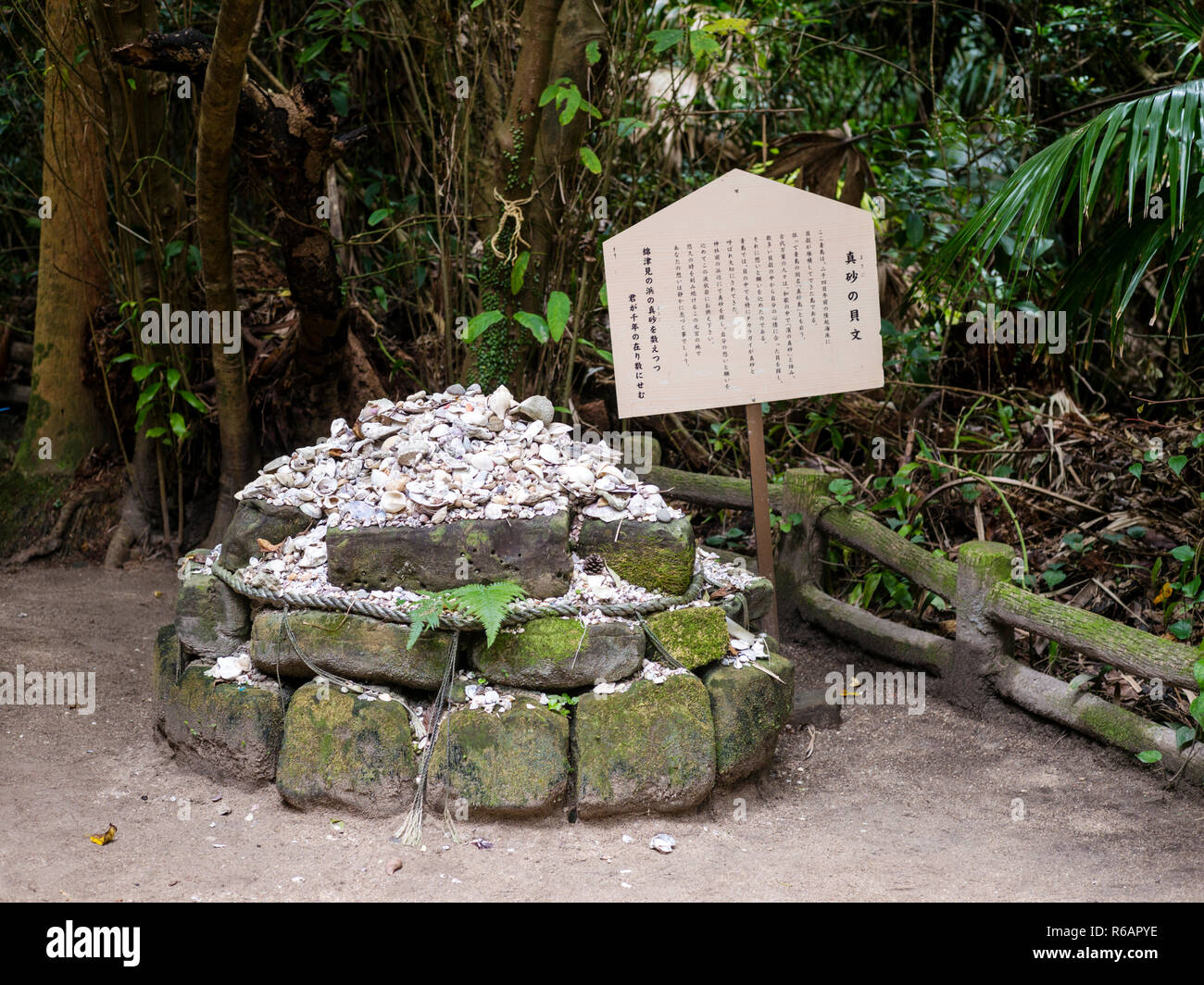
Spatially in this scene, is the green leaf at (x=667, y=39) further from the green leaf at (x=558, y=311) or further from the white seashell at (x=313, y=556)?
the white seashell at (x=313, y=556)

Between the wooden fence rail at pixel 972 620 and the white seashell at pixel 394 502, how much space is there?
1.65 m

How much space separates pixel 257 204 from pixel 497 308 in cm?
295

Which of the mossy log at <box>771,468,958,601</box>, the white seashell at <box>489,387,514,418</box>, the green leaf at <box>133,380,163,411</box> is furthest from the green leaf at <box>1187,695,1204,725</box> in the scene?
the green leaf at <box>133,380,163,411</box>

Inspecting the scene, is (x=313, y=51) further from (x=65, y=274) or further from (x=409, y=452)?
(x=409, y=452)

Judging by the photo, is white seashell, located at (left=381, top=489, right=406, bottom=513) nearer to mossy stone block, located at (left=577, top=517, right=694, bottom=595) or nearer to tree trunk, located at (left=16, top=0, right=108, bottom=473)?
mossy stone block, located at (left=577, top=517, right=694, bottom=595)

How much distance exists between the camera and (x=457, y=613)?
2994 millimetres

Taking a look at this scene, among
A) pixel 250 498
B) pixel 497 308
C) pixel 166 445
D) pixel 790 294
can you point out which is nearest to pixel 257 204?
pixel 166 445

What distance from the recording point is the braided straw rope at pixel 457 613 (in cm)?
301

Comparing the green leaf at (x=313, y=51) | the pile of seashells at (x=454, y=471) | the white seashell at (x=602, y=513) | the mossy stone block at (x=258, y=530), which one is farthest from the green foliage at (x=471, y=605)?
the green leaf at (x=313, y=51)

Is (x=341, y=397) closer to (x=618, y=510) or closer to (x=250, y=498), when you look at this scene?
(x=250, y=498)

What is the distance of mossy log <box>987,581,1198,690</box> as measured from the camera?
3.11 metres

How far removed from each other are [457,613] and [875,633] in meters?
1.91

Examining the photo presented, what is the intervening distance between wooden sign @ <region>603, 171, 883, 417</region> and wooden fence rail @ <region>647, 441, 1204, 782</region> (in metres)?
0.84

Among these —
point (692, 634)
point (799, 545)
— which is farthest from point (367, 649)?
point (799, 545)
